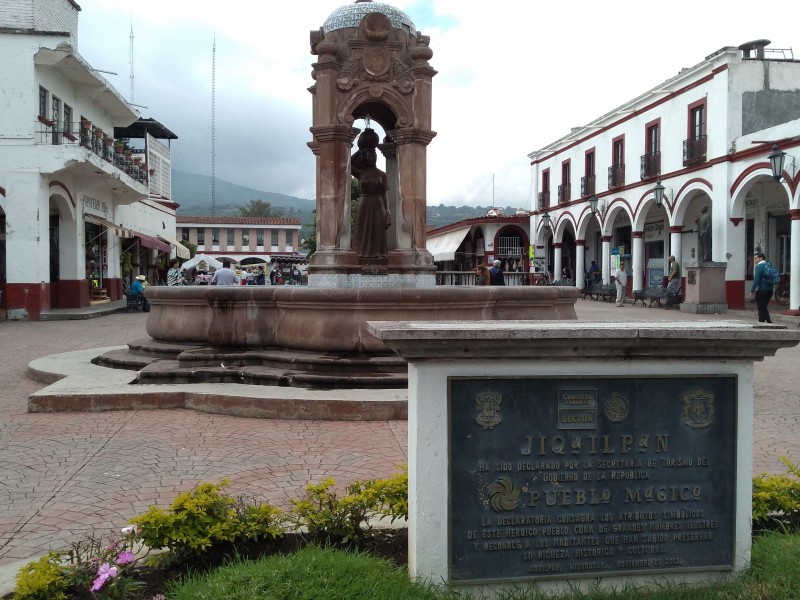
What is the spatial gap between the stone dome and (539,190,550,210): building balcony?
32367mm

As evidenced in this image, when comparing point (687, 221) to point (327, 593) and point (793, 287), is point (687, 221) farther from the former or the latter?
point (327, 593)

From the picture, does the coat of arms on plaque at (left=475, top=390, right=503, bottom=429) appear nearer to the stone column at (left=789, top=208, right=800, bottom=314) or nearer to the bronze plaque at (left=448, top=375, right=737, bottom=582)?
the bronze plaque at (left=448, top=375, right=737, bottom=582)

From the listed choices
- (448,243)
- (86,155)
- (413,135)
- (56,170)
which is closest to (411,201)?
(413,135)

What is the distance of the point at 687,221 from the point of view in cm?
2930

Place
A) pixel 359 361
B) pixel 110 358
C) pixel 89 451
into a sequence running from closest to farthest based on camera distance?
pixel 89 451
pixel 359 361
pixel 110 358

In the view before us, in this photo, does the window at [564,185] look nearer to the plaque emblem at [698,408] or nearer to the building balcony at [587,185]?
the building balcony at [587,185]

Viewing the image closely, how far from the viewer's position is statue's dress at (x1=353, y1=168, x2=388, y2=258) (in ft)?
35.0

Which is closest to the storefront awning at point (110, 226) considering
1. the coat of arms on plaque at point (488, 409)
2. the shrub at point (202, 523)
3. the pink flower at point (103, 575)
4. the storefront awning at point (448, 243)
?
the storefront awning at point (448, 243)

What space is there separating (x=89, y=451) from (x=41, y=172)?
1855 cm

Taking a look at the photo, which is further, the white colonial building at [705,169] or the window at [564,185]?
the window at [564,185]

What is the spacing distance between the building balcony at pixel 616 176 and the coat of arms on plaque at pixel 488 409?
31490 millimetres

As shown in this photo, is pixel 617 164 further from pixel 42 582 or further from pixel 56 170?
pixel 42 582

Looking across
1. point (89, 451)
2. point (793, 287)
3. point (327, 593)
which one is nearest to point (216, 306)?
point (89, 451)

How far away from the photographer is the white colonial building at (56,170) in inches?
842
